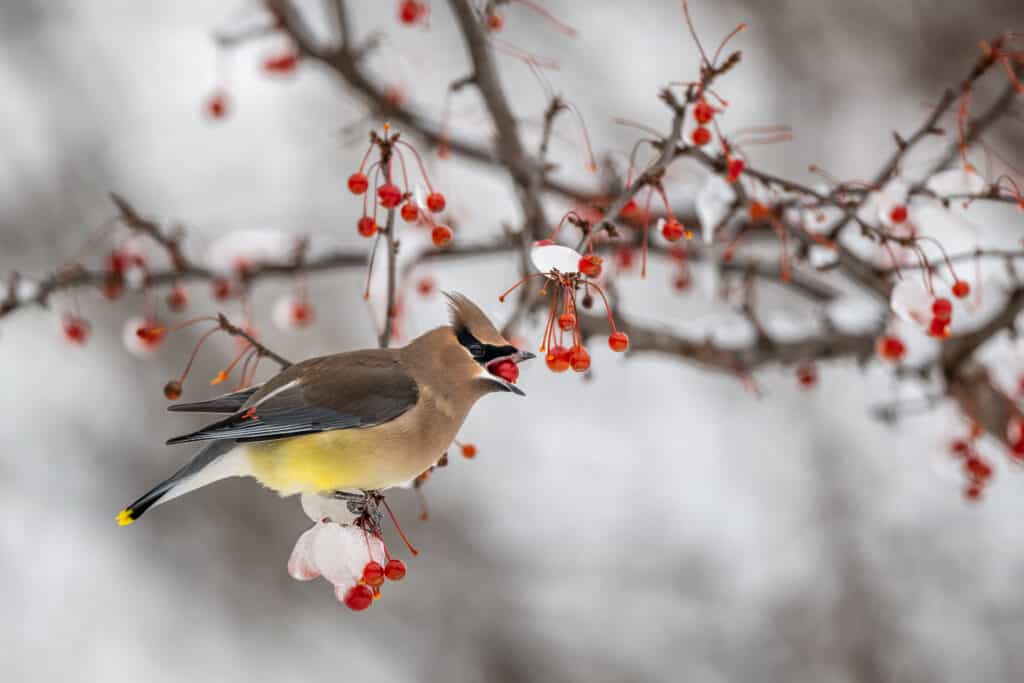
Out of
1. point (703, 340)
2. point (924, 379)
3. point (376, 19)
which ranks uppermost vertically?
point (376, 19)

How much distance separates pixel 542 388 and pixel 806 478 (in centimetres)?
200

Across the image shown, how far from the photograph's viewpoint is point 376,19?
7688mm

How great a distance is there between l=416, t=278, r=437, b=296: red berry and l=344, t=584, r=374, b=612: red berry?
72.9 inches

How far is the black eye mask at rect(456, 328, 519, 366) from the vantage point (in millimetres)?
2389

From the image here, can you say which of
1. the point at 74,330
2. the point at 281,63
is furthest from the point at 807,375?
the point at 74,330

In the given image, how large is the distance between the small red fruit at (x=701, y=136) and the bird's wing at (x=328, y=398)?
2.76 feet

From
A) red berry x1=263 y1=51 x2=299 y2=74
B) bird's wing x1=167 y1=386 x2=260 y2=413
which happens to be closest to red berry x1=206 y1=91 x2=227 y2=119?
red berry x1=263 y1=51 x2=299 y2=74

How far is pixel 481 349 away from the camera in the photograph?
7.96 feet

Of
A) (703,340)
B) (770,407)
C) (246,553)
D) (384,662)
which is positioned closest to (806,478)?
(770,407)

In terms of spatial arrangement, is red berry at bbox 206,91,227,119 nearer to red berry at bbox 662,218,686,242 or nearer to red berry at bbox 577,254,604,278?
red berry at bbox 662,218,686,242

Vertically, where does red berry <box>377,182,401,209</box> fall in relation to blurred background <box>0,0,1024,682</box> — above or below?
below

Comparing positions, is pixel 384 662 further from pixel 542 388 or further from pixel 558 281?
pixel 558 281

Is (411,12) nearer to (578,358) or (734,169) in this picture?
(734,169)

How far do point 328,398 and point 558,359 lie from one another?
647 mm
